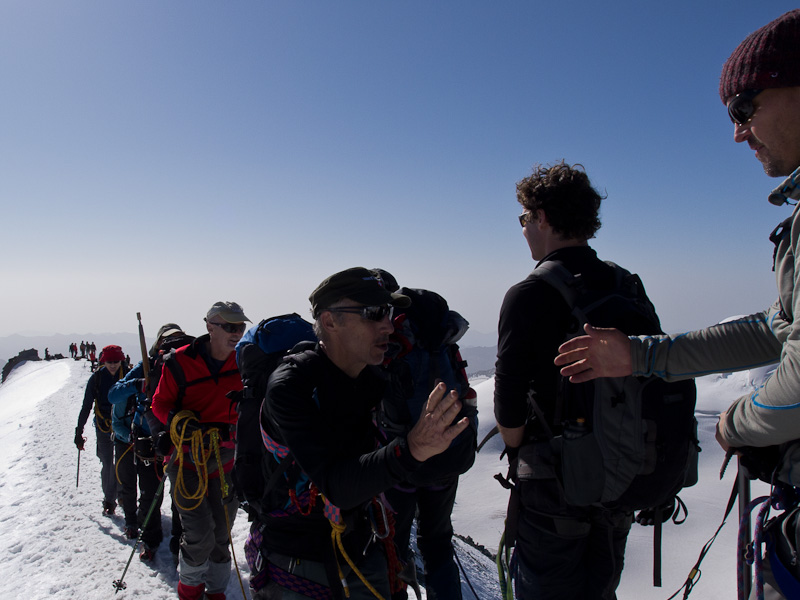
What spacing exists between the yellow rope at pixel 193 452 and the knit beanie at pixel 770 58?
5.08 meters

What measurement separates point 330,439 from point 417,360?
1.48 metres

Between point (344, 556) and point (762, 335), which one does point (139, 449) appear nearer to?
point (344, 556)

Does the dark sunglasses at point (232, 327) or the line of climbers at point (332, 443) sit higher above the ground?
the dark sunglasses at point (232, 327)

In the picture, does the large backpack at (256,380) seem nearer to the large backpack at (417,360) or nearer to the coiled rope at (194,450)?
the large backpack at (417,360)

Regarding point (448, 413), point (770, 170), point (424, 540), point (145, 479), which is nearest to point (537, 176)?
point (770, 170)

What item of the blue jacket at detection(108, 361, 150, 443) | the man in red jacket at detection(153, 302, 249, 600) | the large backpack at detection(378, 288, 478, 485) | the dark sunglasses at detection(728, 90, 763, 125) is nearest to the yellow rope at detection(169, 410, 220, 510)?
the man in red jacket at detection(153, 302, 249, 600)

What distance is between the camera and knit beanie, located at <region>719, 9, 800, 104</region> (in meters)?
1.70

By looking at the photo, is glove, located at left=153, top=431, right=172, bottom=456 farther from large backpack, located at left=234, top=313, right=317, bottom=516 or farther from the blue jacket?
large backpack, located at left=234, top=313, right=317, bottom=516


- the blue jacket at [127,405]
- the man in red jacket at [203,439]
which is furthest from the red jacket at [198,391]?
the blue jacket at [127,405]

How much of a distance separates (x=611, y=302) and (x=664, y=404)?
591 millimetres

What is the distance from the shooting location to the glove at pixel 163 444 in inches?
202

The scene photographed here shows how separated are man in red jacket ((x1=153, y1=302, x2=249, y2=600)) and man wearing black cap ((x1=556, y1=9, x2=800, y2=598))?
13.3ft

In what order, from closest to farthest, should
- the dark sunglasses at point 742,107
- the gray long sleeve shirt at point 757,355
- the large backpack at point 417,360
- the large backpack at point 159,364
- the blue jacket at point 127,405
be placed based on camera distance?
1. the gray long sleeve shirt at point 757,355
2. the dark sunglasses at point 742,107
3. the large backpack at point 417,360
4. the large backpack at point 159,364
5. the blue jacket at point 127,405

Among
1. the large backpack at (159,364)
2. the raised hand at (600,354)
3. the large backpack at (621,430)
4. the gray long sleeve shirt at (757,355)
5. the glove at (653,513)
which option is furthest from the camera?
the large backpack at (159,364)
